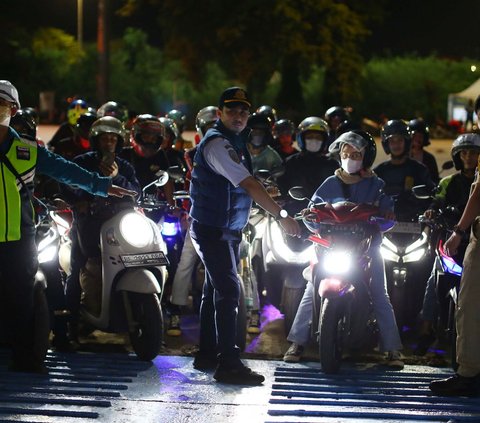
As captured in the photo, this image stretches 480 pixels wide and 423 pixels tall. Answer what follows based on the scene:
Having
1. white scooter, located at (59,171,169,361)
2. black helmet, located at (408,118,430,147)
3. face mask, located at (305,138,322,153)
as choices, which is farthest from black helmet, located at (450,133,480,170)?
white scooter, located at (59,171,169,361)

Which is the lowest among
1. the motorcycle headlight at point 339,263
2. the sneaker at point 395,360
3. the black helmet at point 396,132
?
the sneaker at point 395,360

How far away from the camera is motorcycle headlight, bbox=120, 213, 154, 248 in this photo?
24.1 ft

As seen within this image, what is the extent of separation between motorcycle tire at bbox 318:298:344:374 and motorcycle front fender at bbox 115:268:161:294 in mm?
1248

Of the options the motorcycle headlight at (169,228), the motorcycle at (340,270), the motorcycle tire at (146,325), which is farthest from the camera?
the motorcycle headlight at (169,228)

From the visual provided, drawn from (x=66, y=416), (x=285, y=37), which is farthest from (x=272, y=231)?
(x=285, y=37)

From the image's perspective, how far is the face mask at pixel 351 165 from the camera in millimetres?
7477

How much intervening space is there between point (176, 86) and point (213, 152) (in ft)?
155

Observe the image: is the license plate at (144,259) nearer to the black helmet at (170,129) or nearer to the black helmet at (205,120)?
the black helmet at (205,120)

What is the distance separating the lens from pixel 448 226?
729 cm

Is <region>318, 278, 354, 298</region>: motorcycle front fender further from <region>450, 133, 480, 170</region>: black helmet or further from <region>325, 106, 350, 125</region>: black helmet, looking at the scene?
<region>325, 106, 350, 125</region>: black helmet

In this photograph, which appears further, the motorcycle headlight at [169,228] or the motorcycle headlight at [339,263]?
the motorcycle headlight at [169,228]

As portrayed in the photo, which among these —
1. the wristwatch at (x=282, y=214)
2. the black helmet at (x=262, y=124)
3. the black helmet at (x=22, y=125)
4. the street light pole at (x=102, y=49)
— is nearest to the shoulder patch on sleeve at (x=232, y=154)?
the wristwatch at (x=282, y=214)

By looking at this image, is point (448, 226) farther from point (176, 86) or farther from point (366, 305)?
point (176, 86)

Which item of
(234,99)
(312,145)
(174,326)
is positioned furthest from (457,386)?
(312,145)
